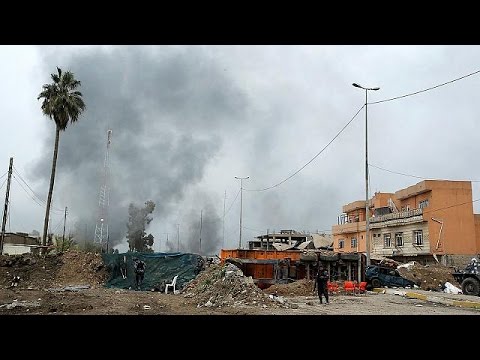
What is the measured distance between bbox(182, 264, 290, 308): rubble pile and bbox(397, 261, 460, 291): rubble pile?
1537cm

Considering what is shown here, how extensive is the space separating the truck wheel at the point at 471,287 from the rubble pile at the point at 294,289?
329 inches

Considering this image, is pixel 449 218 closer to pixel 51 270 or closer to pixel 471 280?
pixel 471 280

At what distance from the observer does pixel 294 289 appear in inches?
898

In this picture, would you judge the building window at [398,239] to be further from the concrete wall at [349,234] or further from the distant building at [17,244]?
the distant building at [17,244]

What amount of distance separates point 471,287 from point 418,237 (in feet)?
55.3

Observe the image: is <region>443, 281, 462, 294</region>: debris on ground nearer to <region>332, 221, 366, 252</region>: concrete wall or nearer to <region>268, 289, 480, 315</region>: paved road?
<region>268, 289, 480, 315</region>: paved road

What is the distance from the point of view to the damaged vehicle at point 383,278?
27.2 m

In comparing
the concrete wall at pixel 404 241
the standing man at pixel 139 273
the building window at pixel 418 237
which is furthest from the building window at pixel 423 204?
the standing man at pixel 139 273
